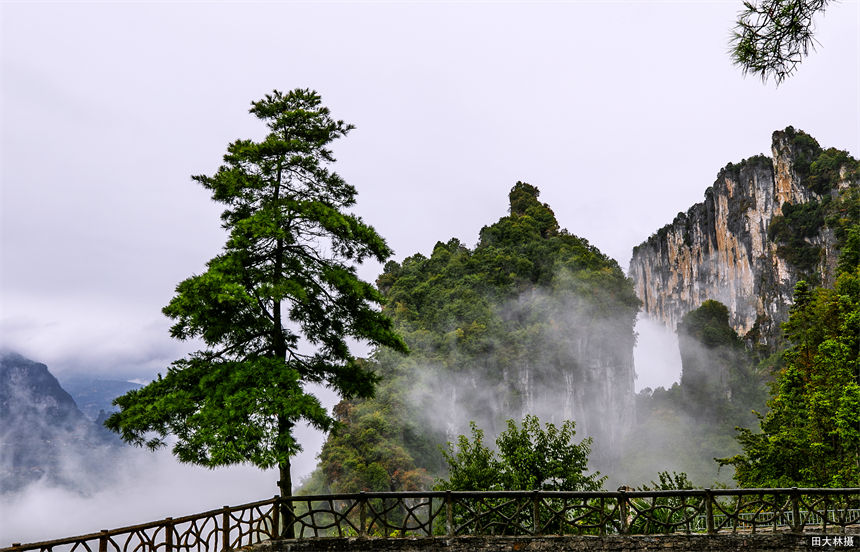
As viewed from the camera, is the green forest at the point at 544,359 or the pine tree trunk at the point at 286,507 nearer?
the pine tree trunk at the point at 286,507

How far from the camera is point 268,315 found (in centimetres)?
1388

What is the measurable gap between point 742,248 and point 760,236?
4.06 meters

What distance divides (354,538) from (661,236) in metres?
107

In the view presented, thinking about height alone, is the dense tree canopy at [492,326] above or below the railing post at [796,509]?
above

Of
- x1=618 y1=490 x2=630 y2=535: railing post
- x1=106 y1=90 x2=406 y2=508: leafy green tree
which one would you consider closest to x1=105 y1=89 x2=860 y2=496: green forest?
x1=106 y1=90 x2=406 y2=508: leafy green tree

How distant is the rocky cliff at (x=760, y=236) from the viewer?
6775 cm

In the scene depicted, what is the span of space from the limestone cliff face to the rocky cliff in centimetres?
13

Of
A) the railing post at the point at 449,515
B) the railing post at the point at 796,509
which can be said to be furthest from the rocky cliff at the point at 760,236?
the railing post at the point at 449,515

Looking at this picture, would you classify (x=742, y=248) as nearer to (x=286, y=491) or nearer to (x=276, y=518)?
(x=286, y=491)

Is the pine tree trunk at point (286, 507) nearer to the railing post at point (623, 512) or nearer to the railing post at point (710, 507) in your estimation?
the railing post at point (623, 512)

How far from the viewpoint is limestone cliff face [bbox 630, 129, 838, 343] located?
72.7 m

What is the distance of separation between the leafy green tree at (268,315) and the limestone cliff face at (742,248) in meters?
63.5

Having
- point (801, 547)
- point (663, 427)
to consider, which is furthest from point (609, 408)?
point (801, 547)

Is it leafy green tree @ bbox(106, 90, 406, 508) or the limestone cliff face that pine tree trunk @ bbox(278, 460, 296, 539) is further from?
the limestone cliff face
